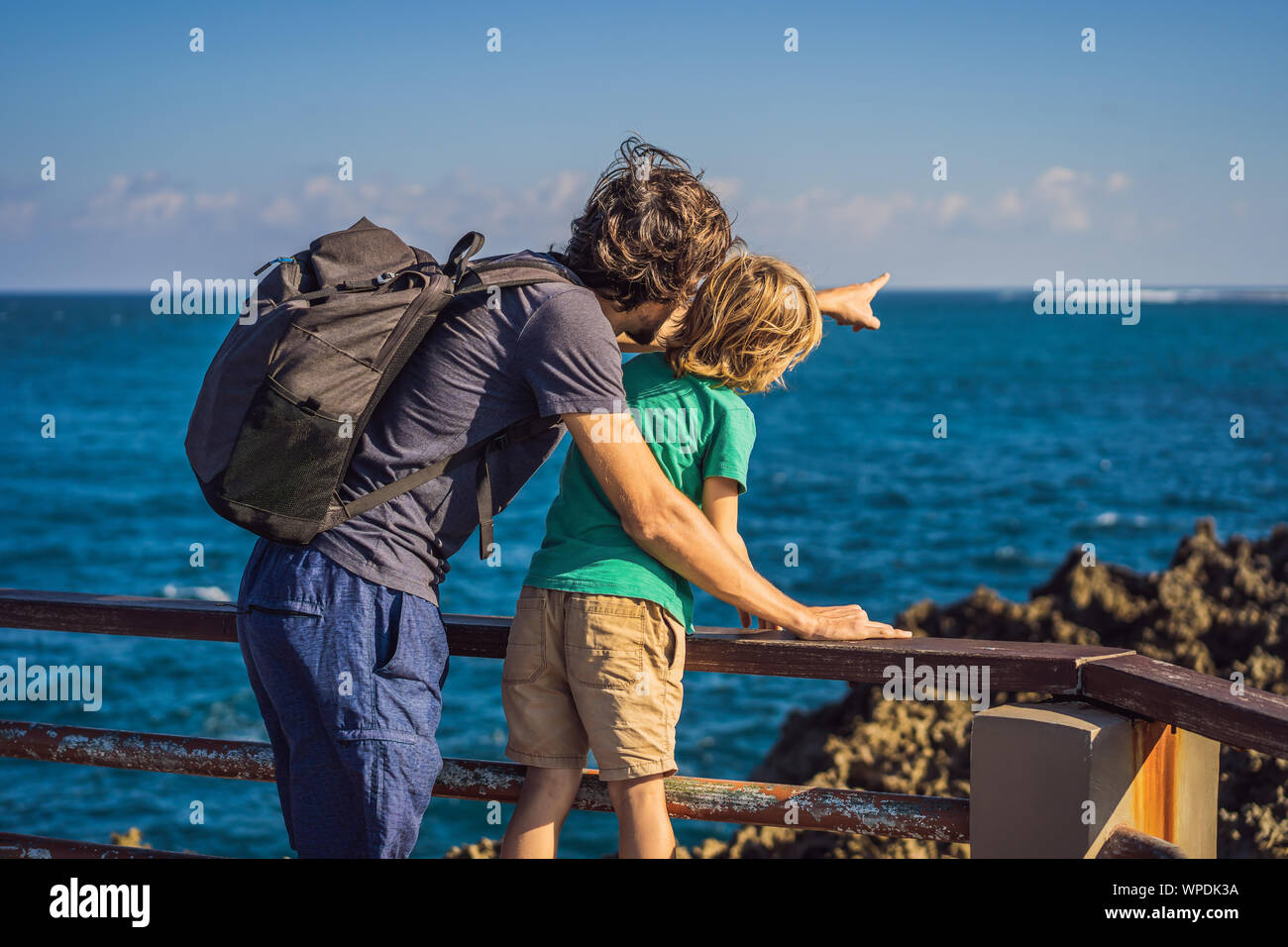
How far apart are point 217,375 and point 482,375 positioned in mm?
508

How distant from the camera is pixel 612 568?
2.48 m

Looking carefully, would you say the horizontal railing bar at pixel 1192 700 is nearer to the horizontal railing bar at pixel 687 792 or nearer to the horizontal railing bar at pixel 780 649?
the horizontal railing bar at pixel 780 649

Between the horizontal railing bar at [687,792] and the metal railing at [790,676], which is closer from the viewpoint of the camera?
the metal railing at [790,676]

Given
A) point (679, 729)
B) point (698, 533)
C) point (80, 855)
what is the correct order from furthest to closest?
point (679, 729) → point (80, 855) → point (698, 533)

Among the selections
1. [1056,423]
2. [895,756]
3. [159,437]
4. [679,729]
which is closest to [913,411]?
[1056,423]

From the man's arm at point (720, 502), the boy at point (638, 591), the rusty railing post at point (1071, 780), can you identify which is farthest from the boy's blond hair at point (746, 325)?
the rusty railing post at point (1071, 780)

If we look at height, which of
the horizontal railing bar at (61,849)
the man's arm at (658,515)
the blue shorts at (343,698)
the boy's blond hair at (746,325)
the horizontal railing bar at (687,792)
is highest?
the boy's blond hair at (746,325)

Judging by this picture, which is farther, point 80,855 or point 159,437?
point 159,437

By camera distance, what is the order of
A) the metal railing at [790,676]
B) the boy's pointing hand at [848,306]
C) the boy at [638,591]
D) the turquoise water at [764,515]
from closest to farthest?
the metal railing at [790,676] < the boy at [638,591] < the boy's pointing hand at [848,306] < the turquoise water at [764,515]

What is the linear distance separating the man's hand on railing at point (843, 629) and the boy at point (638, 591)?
0.23m

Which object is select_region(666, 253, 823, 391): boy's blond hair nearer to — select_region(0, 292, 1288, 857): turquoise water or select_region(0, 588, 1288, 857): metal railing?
select_region(0, 588, 1288, 857): metal railing

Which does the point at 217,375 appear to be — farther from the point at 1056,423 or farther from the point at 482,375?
the point at 1056,423

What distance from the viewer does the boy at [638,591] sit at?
2.44 m

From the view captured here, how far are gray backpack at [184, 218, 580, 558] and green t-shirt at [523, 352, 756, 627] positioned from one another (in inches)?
9.1
